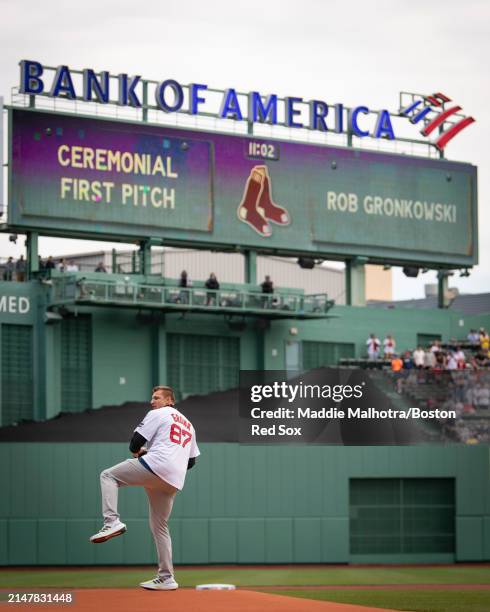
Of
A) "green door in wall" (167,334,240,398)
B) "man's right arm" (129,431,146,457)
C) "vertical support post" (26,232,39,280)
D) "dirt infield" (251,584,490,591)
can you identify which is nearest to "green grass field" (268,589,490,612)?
"dirt infield" (251,584,490,591)

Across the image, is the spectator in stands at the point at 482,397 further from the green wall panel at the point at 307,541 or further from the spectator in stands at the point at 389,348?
the spectator in stands at the point at 389,348

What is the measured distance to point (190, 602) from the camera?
591 inches

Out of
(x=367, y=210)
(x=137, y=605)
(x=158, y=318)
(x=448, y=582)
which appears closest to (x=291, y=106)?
(x=367, y=210)

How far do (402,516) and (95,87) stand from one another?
1803 centimetres

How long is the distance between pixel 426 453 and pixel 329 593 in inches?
524

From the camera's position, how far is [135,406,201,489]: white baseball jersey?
50.9 ft

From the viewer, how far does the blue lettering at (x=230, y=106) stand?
50.5 meters

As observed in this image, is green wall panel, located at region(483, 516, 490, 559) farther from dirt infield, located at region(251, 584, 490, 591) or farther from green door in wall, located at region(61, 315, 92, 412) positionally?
green door in wall, located at region(61, 315, 92, 412)

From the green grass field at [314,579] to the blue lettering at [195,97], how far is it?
17.4 meters

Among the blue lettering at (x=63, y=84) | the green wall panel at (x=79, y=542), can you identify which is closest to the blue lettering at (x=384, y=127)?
the blue lettering at (x=63, y=84)

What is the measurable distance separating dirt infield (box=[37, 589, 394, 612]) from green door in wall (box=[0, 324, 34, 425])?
29900 millimetres

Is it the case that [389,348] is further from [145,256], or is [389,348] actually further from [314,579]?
[314,579]

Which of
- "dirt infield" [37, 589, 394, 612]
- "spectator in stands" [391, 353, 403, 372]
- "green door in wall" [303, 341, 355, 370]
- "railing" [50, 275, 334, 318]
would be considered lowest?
"dirt infield" [37, 589, 394, 612]
